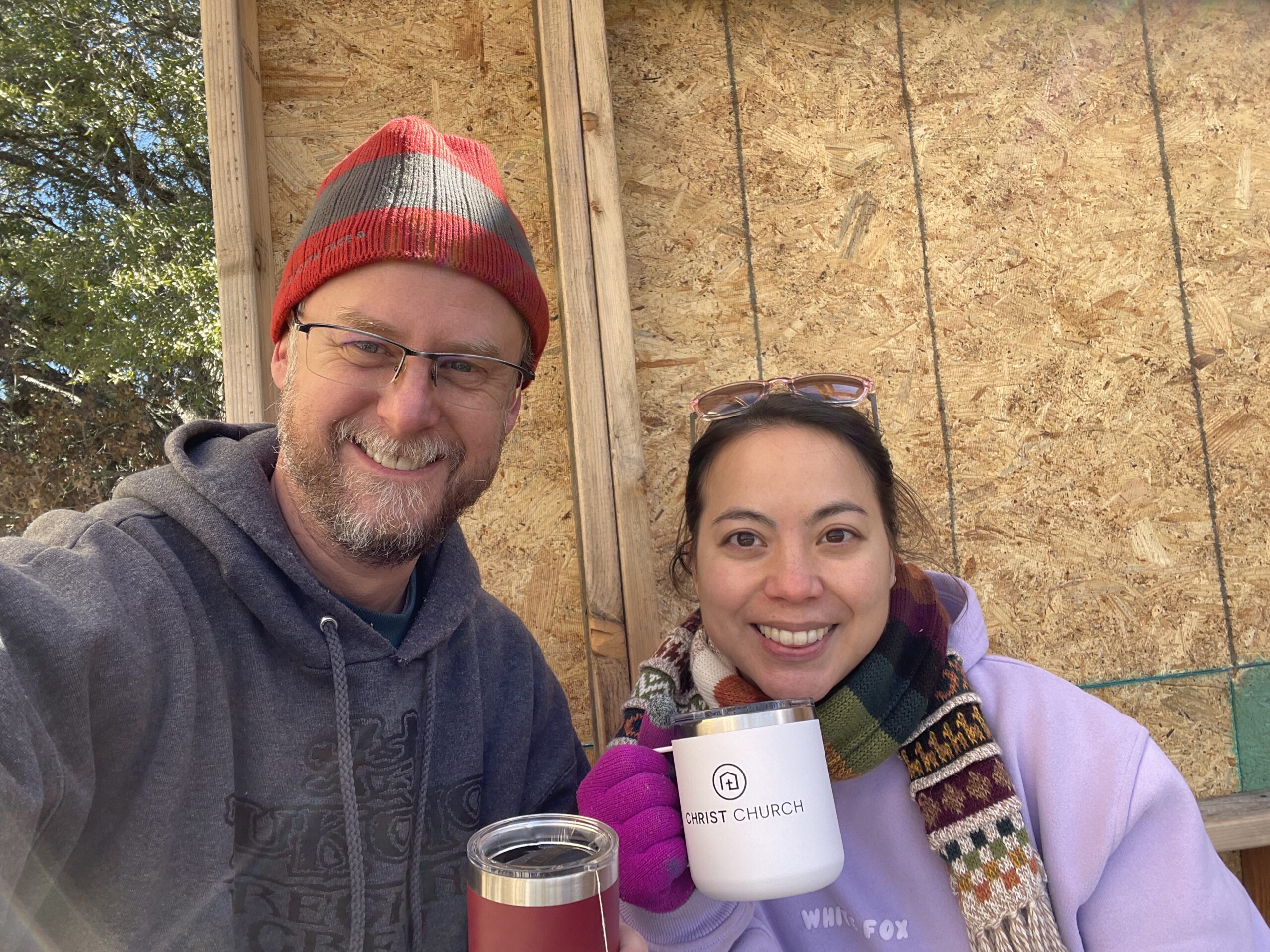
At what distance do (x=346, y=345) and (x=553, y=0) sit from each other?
1.40m

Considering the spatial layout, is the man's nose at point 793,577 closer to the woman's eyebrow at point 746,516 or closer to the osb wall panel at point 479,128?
the woman's eyebrow at point 746,516

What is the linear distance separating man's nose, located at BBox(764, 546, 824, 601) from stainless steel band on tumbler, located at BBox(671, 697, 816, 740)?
15.5 inches

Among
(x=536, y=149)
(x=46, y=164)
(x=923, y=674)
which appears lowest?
(x=923, y=674)

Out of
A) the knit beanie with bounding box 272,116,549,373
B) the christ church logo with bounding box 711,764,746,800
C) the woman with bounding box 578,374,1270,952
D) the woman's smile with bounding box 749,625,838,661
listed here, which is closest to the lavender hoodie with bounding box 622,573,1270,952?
the woman with bounding box 578,374,1270,952

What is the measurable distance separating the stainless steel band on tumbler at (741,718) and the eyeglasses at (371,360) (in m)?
0.79

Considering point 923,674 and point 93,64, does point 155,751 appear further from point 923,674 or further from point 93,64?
point 93,64

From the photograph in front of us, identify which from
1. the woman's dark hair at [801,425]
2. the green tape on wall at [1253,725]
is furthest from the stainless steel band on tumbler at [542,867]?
the green tape on wall at [1253,725]

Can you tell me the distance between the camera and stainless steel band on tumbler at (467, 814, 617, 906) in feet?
2.62

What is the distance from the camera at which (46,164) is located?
3.83 m

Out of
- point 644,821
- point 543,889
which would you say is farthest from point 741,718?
point 543,889

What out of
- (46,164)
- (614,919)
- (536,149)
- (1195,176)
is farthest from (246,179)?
(1195,176)

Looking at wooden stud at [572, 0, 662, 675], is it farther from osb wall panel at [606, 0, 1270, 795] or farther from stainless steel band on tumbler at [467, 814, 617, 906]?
stainless steel band on tumbler at [467, 814, 617, 906]

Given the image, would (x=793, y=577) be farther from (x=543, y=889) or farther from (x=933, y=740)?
(x=543, y=889)

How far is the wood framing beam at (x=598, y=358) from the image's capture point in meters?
2.19
